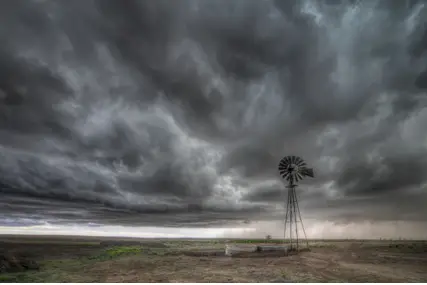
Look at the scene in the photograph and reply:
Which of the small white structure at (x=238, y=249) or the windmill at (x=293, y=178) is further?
the small white structure at (x=238, y=249)

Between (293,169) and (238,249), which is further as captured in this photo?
(238,249)

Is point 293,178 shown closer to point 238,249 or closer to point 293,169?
point 293,169

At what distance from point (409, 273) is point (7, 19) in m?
13.8

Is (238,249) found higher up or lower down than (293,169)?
lower down

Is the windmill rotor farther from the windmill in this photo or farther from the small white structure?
the small white structure

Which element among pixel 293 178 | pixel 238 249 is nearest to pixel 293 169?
pixel 293 178

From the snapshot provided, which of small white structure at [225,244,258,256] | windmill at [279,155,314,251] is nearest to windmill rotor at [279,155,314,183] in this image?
windmill at [279,155,314,251]

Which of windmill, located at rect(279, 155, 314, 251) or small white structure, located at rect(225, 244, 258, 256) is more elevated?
windmill, located at rect(279, 155, 314, 251)

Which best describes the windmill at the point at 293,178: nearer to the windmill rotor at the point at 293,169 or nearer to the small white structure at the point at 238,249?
the windmill rotor at the point at 293,169

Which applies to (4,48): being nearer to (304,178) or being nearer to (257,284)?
(257,284)

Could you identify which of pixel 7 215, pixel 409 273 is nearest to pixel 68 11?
pixel 7 215

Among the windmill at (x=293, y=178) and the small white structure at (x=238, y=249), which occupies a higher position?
the windmill at (x=293, y=178)

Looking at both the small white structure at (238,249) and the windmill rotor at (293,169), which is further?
the small white structure at (238,249)

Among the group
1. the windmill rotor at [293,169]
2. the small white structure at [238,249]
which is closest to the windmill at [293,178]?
the windmill rotor at [293,169]
